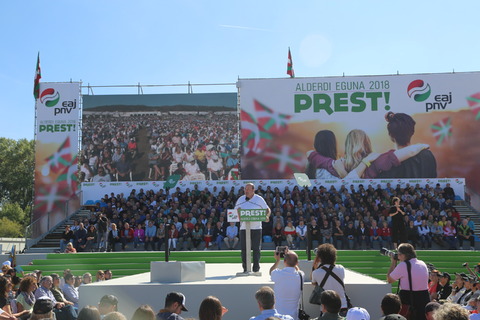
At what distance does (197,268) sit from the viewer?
7.27 metres

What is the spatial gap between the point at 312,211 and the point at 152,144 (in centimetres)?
943

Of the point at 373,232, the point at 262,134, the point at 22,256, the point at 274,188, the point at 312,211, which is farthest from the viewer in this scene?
the point at 262,134

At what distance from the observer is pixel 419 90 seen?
2488 centimetres

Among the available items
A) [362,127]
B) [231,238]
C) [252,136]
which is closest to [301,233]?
[231,238]

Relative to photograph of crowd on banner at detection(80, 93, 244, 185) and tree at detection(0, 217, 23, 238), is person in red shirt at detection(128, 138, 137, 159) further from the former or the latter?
tree at detection(0, 217, 23, 238)

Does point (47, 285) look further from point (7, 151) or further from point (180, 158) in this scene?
point (7, 151)

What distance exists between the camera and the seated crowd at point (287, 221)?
1791 cm

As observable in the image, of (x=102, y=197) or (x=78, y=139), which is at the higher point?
(x=78, y=139)

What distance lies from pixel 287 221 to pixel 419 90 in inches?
424

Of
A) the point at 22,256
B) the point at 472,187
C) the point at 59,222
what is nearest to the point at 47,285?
the point at 22,256

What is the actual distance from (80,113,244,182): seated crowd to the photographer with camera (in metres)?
19.1

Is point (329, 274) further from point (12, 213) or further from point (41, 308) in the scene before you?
point (12, 213)

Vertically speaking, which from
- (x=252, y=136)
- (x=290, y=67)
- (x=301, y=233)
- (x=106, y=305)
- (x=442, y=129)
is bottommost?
(x=301, y=233)

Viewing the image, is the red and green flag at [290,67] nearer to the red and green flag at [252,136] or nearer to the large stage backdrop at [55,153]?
the red and green flag at [252,136]
